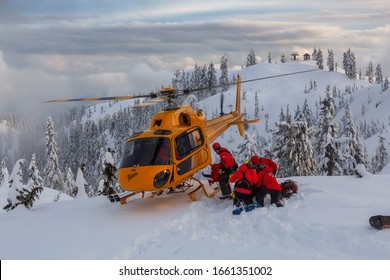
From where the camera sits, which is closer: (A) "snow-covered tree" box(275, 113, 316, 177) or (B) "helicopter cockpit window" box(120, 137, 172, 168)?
(B) "helicopter cockpit window" box(120, 137, 172, 168)

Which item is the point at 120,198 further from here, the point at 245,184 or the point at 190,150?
the point at 245,184

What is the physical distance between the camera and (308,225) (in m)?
10.2

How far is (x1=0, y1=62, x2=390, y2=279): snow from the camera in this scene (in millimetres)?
9055

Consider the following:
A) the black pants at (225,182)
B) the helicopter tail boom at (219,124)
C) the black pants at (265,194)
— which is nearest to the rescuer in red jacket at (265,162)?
the black pants at (225,182)

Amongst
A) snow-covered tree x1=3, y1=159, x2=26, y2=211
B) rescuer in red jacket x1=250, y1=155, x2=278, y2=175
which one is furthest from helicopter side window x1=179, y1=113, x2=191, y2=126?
snow-covered tree x1=3, y1=159, x2=26, y2=211

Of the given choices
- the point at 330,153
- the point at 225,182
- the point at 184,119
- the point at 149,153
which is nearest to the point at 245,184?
the point at 225,182

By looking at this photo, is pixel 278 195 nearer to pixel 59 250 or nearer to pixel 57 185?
pixel 59 250

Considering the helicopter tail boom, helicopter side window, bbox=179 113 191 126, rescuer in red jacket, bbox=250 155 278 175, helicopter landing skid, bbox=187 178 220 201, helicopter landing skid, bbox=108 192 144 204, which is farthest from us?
the helicopter tail boom

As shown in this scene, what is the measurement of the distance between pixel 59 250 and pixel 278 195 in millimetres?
6448

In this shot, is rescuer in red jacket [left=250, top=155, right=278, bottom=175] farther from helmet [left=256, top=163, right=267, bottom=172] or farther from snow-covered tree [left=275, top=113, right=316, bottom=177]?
snow-covered tree [left=275, top=113, right=316, bottom=177]

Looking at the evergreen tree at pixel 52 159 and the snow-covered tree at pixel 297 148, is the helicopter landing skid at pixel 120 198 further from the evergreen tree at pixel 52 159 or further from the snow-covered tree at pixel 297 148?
the evergreen tree at pixel 52 159

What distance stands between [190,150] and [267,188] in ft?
10.3

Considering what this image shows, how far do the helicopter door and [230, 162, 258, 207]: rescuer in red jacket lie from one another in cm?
199

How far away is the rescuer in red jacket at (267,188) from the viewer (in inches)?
480
